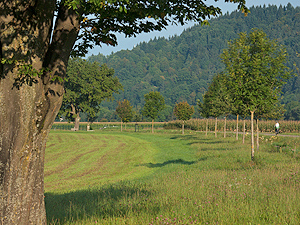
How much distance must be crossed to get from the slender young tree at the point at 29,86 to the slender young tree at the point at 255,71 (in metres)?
11.0

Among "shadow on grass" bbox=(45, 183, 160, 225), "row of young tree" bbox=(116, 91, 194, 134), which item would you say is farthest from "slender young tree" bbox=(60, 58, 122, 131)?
"shadow on grass" bbox=(45, 183, 160, 225)

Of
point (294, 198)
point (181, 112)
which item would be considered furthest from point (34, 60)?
point (181, 112)

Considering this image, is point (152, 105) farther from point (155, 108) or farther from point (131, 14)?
point (131, 14)

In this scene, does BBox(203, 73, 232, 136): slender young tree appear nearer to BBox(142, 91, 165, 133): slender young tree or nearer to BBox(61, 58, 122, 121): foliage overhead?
BBox(142, 91, 165, 133): slender young tree

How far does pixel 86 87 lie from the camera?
6125 cm

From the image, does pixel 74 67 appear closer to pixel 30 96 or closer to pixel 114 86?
pixel 114 86

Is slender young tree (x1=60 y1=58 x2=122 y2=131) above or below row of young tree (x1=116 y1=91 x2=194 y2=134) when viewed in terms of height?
above

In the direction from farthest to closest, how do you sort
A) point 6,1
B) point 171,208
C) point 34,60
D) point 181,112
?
1. point 181,112
2. point 171,208
3. point 34,60
4. point 6,1

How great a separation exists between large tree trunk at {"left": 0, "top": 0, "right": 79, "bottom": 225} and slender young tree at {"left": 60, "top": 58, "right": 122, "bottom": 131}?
5629 cm

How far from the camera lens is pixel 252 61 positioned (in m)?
15.0

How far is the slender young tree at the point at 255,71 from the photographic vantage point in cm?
1494

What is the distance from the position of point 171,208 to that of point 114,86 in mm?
58774

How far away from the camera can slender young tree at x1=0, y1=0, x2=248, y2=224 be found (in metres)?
4.48

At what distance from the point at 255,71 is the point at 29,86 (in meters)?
13.1
